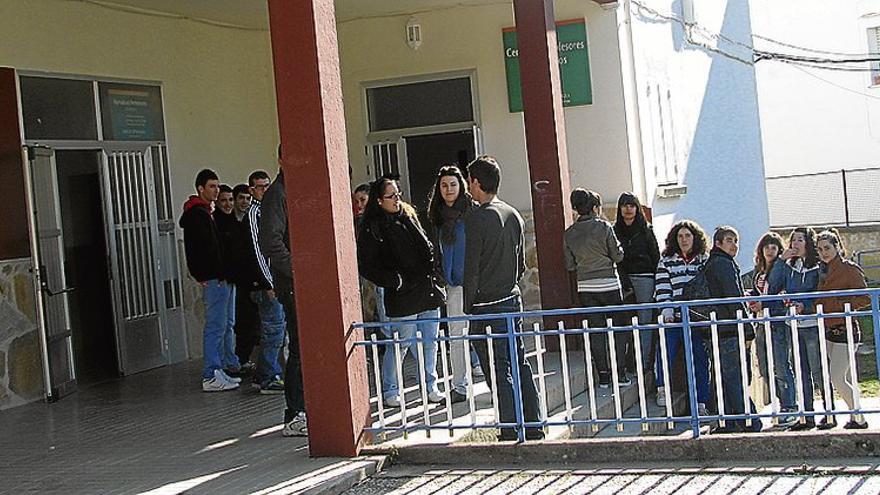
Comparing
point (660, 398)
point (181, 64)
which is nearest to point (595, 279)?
point (660, 398)

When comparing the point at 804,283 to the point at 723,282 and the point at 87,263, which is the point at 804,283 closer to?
the point at 723,282

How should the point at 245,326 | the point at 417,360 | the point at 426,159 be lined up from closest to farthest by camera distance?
the point at 417,360 → the point at 245,326 → the point at 426,159

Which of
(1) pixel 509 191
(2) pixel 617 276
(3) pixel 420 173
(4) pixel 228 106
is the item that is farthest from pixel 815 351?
(4) pixel 228 106

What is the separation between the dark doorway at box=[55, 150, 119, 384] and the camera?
12258 mm

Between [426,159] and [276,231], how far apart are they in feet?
21.0

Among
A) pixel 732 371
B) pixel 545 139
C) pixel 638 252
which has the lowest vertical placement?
pixel 732 371

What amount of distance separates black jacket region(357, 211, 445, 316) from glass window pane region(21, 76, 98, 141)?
3.99 metres

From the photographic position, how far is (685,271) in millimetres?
9750

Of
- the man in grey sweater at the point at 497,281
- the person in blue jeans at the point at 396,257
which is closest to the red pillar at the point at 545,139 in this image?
the person in blue jeans at the point at 396,257

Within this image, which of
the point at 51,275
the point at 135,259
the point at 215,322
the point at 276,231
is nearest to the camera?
the point at 276,231

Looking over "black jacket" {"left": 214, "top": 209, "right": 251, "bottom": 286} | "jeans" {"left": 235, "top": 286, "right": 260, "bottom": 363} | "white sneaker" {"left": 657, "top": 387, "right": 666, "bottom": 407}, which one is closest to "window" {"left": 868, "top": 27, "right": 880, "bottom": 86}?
"white sneaker" {"left": 657, "top": 387, "right": 666, "bottom": 407}

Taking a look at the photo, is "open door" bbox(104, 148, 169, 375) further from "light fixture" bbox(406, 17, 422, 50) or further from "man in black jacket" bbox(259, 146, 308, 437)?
"man in black jacket" bbox(259, 146, 308, 437)

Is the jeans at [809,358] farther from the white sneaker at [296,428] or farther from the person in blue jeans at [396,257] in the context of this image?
the white sneaker at [296,428]

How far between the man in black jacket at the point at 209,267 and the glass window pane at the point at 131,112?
2.10 metres
